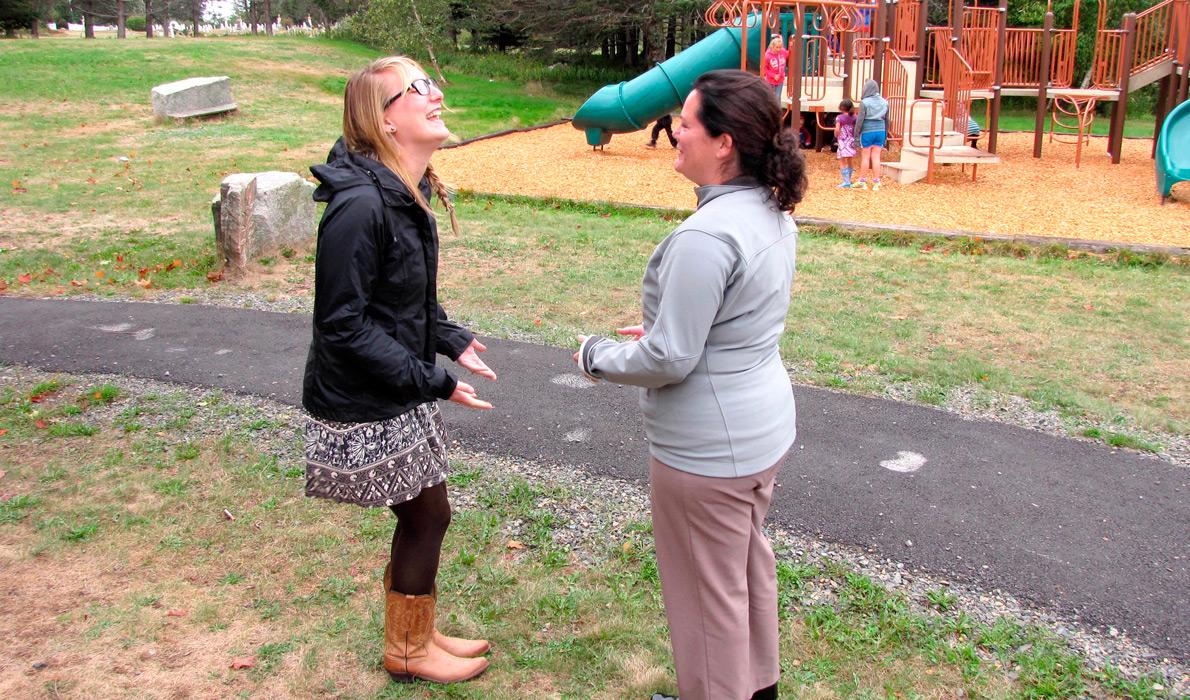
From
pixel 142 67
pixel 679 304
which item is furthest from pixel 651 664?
pixel 142 67

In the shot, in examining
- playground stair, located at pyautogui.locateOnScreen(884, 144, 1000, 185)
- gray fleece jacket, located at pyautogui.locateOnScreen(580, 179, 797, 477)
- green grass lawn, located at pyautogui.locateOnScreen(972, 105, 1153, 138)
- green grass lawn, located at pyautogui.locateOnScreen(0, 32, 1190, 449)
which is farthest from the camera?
green grass lawn, located at pyautogui.locateOnScreen(972, 105, 1153, 138)

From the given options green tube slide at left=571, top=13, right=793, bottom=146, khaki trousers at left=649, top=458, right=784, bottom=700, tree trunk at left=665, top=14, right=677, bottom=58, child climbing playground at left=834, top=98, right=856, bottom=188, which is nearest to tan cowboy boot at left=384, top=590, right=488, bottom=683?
khaki trousers at left=649, top=458, right=784, bottom=700

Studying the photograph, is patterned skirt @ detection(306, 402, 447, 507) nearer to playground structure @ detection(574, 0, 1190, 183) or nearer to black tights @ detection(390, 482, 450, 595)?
black tights @ detection(390, 482, 450, 595)

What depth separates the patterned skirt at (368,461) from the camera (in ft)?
8.82

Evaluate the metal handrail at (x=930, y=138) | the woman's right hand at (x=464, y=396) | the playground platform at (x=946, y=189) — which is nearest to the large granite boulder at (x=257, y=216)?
the playground platform at (x=946, y=189)

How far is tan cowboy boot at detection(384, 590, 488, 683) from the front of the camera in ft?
9.74

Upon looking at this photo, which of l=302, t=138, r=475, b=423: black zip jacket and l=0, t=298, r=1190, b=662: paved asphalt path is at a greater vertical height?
l=302, t=138, r=475, b=423: black zip jacket

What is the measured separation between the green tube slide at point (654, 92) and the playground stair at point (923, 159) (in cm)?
349

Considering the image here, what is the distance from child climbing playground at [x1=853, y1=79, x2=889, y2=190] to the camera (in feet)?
43.1

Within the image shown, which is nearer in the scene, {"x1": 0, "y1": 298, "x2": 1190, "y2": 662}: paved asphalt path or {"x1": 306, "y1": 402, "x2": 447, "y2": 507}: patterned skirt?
{"x1": 306, "y1": 402, "x2": 447, "y2": 507}: patterned skirt

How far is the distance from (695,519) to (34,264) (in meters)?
8.33

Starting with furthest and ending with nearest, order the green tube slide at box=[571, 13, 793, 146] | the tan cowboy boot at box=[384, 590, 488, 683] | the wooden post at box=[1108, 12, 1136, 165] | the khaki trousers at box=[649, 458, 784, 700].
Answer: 1. the green tube slide at box=[571, 13, 793, 146]
2. the wooden post at box=[1108, 12, 1136, 165]
3. the tan cowboy boot at box=[384, 590, 488, 683]
4. the khaki trousers at box=[649, 458, 784, 700]

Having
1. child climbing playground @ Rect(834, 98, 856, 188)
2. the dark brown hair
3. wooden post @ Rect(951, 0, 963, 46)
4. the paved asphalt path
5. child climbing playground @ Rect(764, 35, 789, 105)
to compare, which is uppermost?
wooden post @ Rect(951, 0, 963, 46)

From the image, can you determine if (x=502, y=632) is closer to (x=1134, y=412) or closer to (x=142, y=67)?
(x=1134, y=412)
